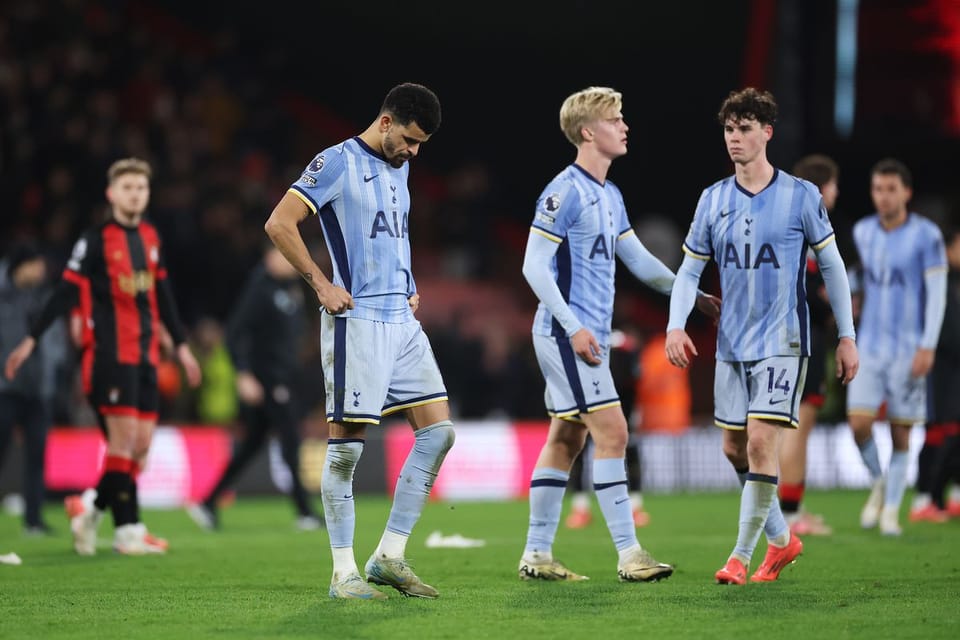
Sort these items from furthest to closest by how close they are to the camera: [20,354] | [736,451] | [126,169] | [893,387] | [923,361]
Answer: [893,387]
[923,361]
[20,354]
[126,169]
[736,451]

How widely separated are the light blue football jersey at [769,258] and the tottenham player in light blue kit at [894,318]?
130 inches

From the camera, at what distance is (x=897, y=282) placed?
10.2 meters

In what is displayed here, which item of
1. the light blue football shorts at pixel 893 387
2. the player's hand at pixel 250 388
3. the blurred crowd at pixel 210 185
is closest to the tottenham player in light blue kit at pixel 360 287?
the light blue football shorts at pixel 893 387

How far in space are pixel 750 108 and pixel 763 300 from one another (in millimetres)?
1004

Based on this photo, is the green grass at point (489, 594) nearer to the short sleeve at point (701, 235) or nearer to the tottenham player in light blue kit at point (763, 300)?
the tottenham player in light blue kit at point (763, 300)

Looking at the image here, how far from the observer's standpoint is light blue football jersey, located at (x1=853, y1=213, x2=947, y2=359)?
10.1 metres

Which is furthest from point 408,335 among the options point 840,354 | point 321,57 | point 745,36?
point 321,57

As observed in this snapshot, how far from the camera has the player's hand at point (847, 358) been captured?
6.94 metres

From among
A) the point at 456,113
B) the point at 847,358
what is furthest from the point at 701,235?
the point at 456,113

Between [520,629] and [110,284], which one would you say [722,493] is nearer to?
[110,284]

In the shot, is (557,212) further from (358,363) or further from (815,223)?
(358,363)

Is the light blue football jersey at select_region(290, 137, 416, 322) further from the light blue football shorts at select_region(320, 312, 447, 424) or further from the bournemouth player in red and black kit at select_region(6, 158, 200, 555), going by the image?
the bournemouth player in red and black kit at select_region(6, 158, 200, 555)

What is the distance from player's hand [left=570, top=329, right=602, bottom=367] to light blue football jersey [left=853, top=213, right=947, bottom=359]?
12.7 feet

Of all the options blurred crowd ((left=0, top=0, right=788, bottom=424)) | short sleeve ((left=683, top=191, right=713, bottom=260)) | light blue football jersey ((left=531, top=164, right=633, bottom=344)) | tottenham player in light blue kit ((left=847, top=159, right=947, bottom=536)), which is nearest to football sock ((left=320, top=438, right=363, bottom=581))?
light blue football jersey ((left=531, top=164, right=633, bottom=344))
